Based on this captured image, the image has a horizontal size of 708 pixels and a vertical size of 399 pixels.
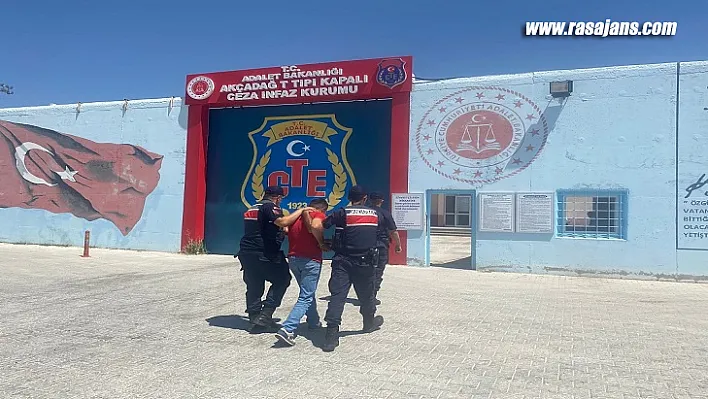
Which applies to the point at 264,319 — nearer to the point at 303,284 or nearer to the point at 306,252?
the point at 303,284

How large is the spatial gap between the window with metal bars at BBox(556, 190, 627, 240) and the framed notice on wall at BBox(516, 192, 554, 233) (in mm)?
259

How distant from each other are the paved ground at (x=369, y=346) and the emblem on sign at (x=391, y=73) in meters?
6.48

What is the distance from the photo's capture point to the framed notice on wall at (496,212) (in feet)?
45.8

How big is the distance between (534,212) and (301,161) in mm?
6831

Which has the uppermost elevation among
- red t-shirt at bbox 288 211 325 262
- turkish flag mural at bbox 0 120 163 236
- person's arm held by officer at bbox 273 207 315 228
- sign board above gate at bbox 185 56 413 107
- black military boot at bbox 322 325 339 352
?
sign board above gate at bbox 185 56 413 107

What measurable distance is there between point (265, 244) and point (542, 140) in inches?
367

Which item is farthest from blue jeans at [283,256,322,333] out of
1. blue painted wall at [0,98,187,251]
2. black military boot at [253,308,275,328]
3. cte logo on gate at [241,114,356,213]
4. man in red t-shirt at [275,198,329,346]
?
blue painted wall at [0,98,187,251]

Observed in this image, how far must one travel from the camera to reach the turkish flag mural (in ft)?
60.2

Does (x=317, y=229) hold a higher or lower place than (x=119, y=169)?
lower

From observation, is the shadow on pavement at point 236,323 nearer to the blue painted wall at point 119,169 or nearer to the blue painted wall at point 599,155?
the blue painted wall at point 599,155

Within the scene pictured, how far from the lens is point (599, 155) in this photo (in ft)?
43.6

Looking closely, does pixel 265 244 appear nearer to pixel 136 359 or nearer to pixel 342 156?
pixel 136 359

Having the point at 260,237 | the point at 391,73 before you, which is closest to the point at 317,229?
the point at 260,237

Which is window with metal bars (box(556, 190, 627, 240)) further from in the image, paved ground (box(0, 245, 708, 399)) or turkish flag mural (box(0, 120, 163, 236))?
turkish flag mural (box(0, 120, 163, 236))
